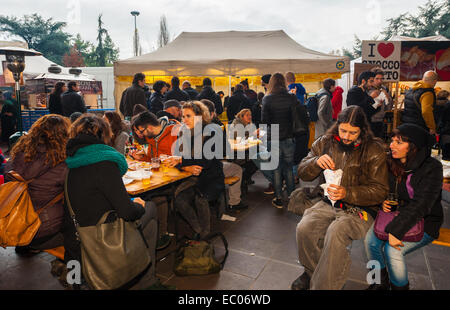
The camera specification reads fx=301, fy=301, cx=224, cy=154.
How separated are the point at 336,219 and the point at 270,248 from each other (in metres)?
1.09

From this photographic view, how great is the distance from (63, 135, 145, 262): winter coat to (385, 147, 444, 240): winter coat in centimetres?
185

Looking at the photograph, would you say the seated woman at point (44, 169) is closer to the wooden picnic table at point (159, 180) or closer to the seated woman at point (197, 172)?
the wooden picnic table at point (159, 180)

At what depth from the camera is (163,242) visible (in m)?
3.38

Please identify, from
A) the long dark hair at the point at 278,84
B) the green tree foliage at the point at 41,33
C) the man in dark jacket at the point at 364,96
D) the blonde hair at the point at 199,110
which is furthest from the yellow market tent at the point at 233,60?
the green tree foliage at the point at 41,33

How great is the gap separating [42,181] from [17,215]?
0.29 metres

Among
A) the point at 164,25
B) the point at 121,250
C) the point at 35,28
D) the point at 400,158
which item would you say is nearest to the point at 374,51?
the point at 400,158

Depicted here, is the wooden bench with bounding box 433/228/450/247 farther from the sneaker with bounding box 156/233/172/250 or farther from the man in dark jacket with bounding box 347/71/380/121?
the man in dark jacket with bounding box 347/71/380/121

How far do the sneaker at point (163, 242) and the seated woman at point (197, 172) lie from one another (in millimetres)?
390

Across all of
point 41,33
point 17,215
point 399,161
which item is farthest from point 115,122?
point 41,33

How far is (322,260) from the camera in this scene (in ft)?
7.22

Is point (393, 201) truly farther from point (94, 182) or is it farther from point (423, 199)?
point (94, 182)

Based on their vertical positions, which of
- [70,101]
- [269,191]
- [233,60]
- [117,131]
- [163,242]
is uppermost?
[233,60]

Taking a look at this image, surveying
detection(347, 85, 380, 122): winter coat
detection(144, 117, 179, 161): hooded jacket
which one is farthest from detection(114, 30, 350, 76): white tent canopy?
detection(144, 117, 179, 161): hooded jacket
